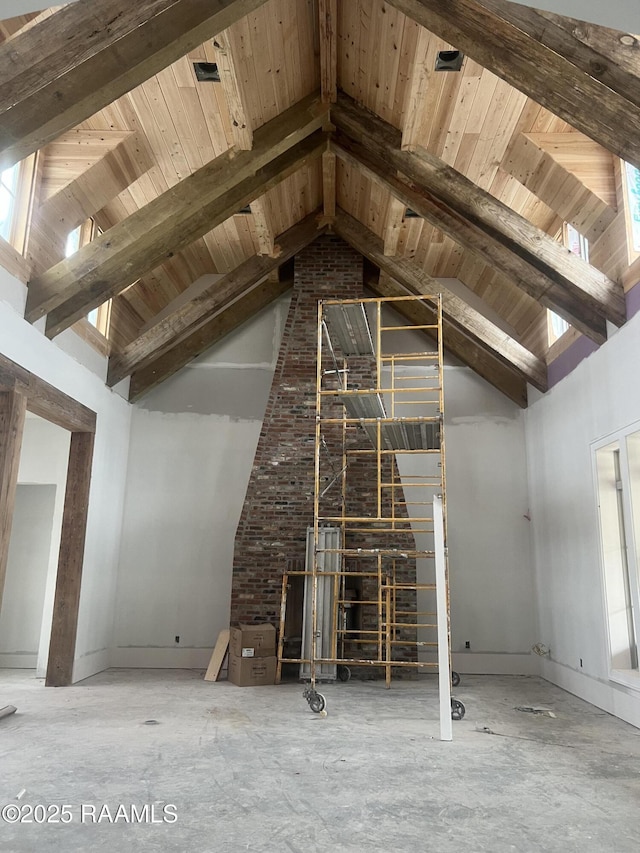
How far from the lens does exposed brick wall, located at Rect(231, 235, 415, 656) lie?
770 cm

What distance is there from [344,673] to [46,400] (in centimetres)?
438

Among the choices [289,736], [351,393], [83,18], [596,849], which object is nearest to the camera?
[596,849]

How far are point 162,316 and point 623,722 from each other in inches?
280

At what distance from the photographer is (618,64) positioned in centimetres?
362

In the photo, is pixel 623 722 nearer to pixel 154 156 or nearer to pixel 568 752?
pixel 568 752

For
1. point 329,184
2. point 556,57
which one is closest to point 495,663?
point 329,184

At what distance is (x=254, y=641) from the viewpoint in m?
6.84

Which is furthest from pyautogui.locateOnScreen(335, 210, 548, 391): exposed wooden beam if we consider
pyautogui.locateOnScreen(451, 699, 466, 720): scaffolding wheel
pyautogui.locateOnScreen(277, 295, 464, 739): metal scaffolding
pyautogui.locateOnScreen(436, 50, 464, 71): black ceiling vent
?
pyautogui.locateOnScreen(451, 699, 466, 720): scaffolding wheel

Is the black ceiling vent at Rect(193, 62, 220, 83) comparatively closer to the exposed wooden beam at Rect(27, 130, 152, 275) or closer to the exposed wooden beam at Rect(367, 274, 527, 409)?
the exposed wooden beam at Rect(27, 130, 152, 275)

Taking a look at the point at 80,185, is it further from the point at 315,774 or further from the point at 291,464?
the point at 315,774

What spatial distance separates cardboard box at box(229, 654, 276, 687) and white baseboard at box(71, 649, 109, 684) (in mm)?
1675

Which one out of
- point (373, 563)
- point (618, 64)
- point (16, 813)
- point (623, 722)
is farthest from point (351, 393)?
point (16, 813)

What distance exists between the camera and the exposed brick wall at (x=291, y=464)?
7.70m

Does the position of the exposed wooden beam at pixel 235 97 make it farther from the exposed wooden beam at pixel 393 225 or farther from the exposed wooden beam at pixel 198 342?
the exposed wooden beam at pixel 198 342
